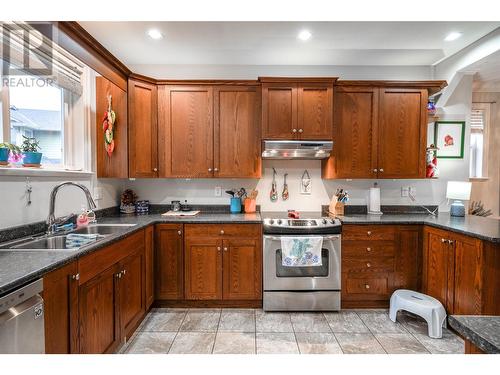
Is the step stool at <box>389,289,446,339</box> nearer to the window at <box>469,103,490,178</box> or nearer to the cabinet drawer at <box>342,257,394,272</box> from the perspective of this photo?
the cabinet drawer at <box>342,257,394,272</box>

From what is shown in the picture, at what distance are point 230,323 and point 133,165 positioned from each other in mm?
1828

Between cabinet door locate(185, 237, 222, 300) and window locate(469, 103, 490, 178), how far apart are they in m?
3.85

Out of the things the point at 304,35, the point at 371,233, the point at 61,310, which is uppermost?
the point at 304,35

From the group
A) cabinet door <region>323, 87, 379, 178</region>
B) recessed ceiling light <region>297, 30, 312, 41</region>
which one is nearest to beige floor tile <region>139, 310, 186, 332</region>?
cabinet door <region>323, 87, 379, 178</region>

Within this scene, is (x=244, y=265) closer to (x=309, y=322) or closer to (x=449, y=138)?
(x=309, y=322)

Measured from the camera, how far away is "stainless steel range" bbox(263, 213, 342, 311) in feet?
8.44

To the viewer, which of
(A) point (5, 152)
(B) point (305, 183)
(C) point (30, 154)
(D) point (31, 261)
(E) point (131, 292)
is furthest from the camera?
(B) point (305, 183)

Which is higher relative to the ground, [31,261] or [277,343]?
[31,261]

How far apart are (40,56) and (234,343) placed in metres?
2.63

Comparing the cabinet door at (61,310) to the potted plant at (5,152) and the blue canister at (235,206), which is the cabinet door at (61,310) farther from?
the blue canister at (235,206)

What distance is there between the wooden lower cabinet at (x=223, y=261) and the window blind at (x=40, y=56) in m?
1.65

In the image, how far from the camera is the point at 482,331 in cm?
61

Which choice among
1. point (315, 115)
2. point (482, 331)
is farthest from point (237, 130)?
point (482, 331)
